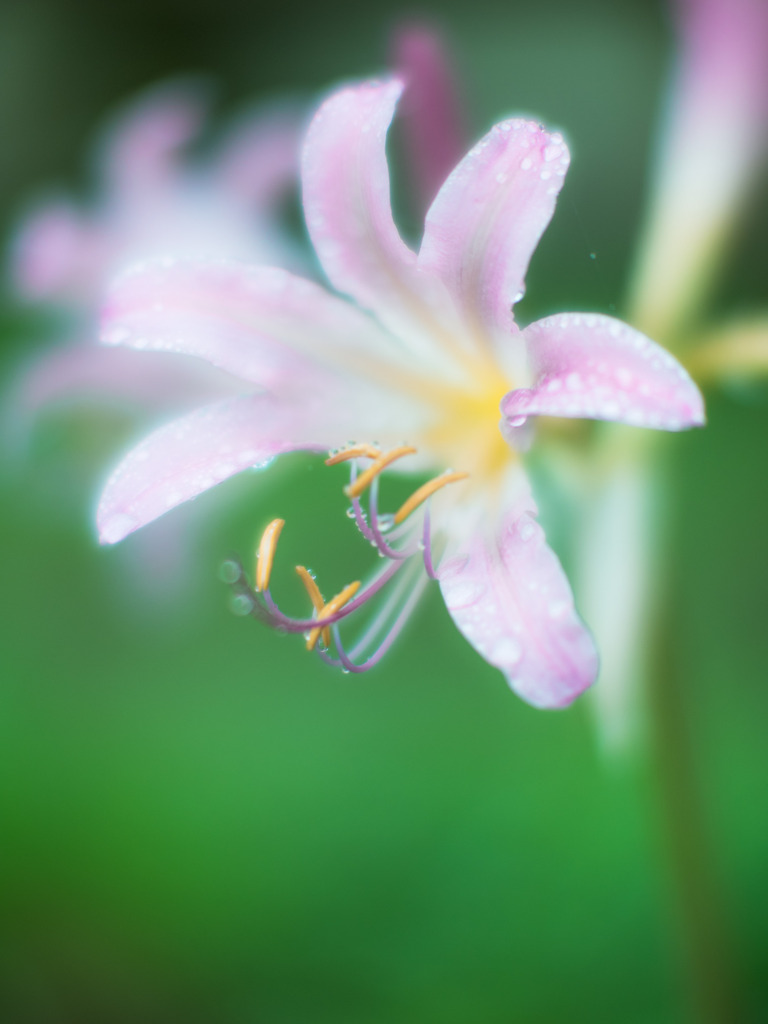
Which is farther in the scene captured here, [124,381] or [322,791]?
[322,791]

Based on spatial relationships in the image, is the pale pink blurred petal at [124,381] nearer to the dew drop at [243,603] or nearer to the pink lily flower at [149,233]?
the pink lily flower at [149,233]

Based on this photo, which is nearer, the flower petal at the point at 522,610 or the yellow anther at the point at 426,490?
the flower petal at the point at 522,610

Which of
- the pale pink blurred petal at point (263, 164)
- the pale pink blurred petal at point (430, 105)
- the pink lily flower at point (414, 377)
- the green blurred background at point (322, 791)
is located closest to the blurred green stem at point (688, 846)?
the green blurred background at point (322, 791)

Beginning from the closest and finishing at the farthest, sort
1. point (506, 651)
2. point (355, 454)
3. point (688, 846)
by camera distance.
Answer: point (506, 651), point (355, 454), point (688, 846)

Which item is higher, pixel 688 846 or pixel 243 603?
pixel 243 603

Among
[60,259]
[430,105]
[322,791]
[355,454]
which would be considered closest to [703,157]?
[430,105]

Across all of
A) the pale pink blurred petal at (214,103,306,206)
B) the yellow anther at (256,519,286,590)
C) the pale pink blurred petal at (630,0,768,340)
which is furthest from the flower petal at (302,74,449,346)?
the pale pink blurred petal at (214,103,306,206)

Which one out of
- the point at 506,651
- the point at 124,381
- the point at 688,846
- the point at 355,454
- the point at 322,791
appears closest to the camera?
the point at 506,651

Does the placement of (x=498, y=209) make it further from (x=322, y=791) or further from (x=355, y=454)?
(x=322, y=791)
